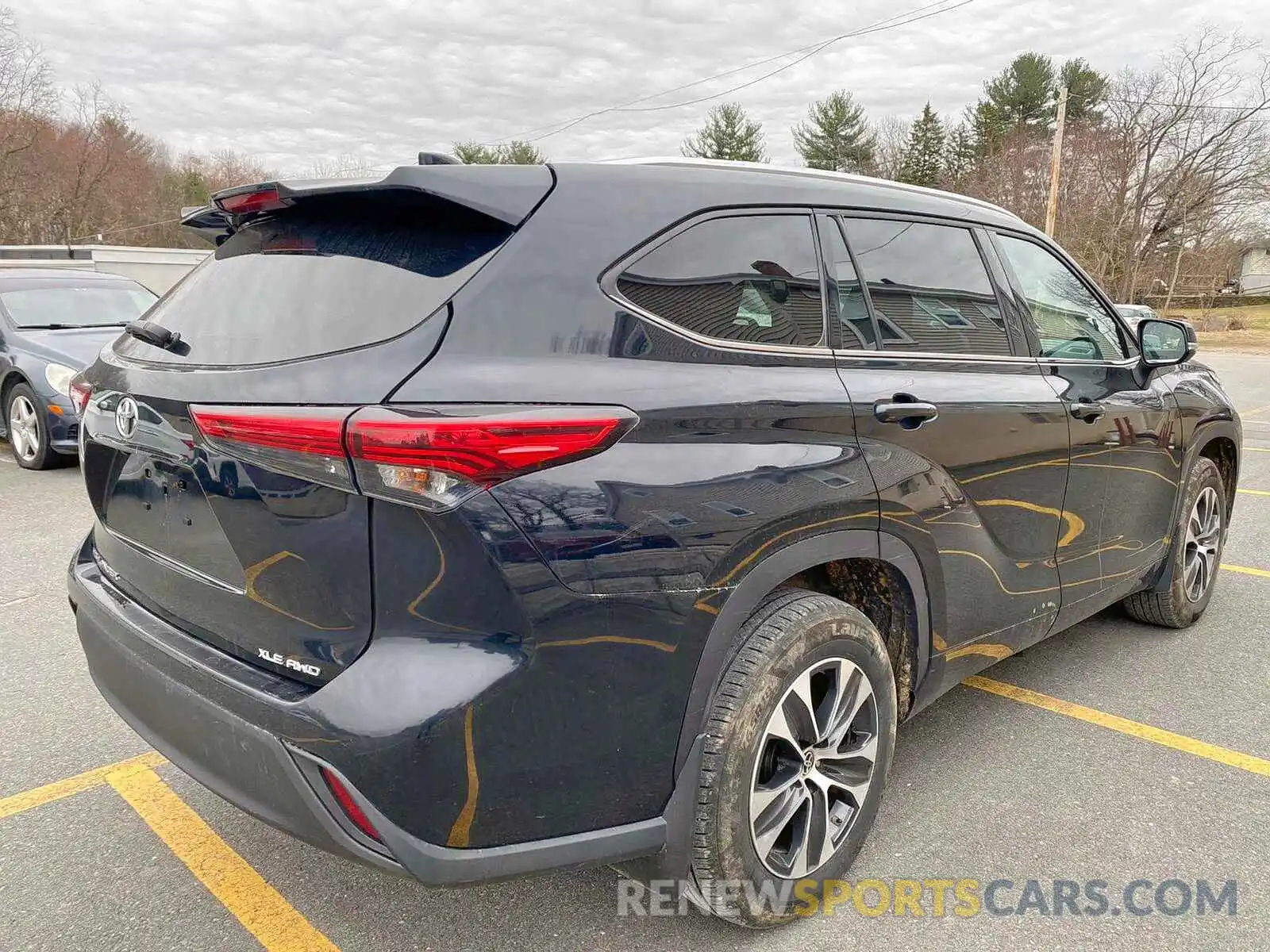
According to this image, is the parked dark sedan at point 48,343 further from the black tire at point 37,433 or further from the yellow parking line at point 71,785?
the yellow parking line at point 71,785

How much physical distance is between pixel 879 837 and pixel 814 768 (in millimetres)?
581

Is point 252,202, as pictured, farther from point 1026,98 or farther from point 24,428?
point 1026,98

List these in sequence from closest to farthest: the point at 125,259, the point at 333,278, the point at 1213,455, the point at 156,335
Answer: the point at 333,278
the point at 156,335
the point at 1213,455
the point at 125,259

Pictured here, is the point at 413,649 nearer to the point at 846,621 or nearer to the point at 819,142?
the point at 846,621

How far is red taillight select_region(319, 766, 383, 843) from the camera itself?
1599mm

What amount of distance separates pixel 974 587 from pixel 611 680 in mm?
1390

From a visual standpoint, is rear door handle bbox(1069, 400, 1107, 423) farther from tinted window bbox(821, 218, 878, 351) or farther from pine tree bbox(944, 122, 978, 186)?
pine tree bbox(944, 122, 978, 186)

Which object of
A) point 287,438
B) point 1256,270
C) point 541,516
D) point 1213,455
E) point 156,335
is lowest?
point 1213,455

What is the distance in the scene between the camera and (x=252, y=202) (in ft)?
6.87

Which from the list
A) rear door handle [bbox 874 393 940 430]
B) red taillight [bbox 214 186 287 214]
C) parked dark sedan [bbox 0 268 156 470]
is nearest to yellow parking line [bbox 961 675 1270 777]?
rear door handle [bbox 874 393 940 430]

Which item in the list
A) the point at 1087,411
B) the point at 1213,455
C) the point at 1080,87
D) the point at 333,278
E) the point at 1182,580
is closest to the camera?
the point at 333,278

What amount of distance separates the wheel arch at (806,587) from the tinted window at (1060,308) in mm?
1135

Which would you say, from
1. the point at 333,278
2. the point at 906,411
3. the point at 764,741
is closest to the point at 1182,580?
the point at 906,411

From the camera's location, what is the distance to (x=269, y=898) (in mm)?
2211
